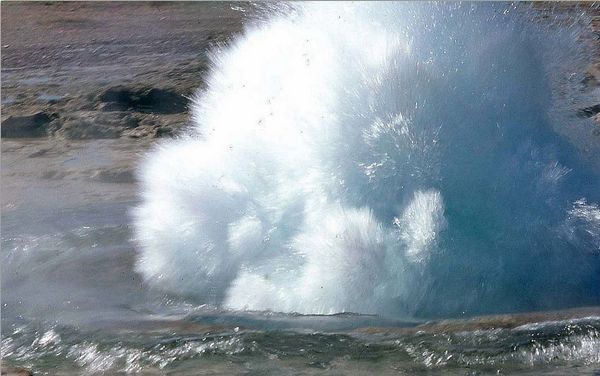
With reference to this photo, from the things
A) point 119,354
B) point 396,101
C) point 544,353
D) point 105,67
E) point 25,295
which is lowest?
point 105,67

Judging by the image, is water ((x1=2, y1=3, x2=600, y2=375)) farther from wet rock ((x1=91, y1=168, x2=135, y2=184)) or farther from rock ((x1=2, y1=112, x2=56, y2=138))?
rock ((x1=2, y1=112, x2=56, y2=138))

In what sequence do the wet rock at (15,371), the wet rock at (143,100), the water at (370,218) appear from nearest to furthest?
1. the wet rock at (15,371)
2. the water at (370,218)
3. the wet rock at (143,100)

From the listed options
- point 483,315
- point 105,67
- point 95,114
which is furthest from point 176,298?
point 105,67

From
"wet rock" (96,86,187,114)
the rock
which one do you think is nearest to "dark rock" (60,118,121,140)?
the rock

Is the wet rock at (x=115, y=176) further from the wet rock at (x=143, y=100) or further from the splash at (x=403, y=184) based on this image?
the splash at (x=403, y=184)

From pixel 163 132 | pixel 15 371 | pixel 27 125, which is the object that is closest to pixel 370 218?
pixel 15 371

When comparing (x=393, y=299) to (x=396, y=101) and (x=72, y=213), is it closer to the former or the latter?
(x=396, y=101)

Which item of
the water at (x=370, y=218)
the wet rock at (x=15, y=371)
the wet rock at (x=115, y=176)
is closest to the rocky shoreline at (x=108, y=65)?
the wet rock at (x=115, y=176)
